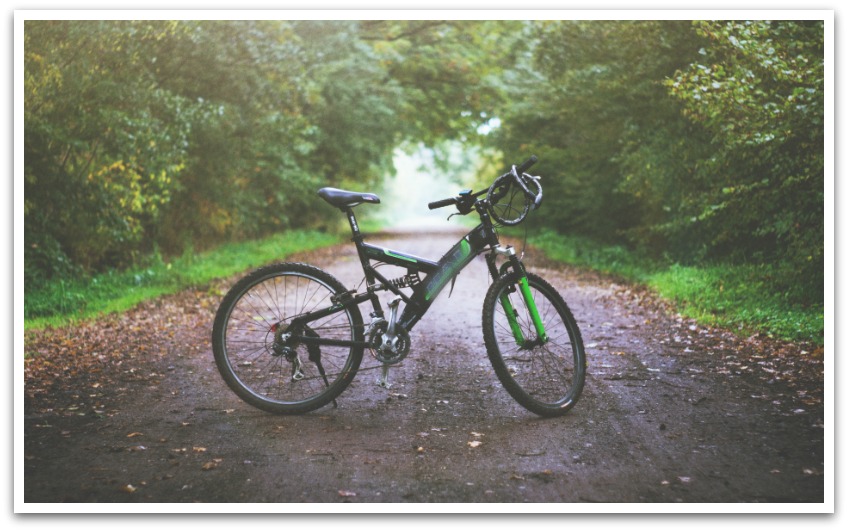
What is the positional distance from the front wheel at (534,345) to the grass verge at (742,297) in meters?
2.03

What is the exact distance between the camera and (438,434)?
10.5 feet

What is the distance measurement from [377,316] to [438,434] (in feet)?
2.25

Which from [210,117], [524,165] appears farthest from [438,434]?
[210,117]

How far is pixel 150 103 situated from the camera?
7465 mm

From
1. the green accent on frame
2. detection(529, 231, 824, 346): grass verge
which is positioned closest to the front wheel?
the green accent on frame

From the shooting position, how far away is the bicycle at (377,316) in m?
3.48

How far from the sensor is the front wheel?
3.40 metres

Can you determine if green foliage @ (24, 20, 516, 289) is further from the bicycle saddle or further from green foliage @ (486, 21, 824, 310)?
the bicycle saddle

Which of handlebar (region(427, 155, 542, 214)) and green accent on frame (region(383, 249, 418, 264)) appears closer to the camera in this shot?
handlebar (region(427, 155, 542, 214))

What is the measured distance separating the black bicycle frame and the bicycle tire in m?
0.05

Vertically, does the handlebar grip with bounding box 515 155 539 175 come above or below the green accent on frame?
above

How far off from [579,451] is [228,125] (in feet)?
25.9

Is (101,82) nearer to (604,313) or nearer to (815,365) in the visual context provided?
(604,313)

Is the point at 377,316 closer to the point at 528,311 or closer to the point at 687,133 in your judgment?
the point at 528,311
